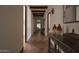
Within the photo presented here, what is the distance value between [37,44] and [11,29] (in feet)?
1.05

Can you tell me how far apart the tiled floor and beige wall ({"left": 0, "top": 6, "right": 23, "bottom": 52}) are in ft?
0.33

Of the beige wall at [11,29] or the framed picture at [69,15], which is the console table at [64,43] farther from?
the beige wall at [11,29]

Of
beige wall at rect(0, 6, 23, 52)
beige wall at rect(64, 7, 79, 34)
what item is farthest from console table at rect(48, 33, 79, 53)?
beige wall at rect(0, 6, 23, 52)

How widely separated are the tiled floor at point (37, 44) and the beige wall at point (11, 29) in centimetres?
10

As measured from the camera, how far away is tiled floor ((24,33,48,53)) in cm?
134

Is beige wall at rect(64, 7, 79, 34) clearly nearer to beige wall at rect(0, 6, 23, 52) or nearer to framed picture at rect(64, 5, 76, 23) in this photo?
framed picture at rect(64, 5, 76, 23)

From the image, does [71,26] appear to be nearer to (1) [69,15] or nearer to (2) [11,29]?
(1) [69,15]

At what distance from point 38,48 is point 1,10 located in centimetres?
52

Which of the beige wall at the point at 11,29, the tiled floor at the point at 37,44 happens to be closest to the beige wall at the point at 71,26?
the tiled floor at the point at 37,44

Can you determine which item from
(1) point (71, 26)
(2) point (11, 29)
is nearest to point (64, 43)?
(1) point (71, 26)

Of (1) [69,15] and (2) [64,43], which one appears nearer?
(2) [64,43]

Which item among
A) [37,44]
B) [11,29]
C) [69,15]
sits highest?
[69,15]

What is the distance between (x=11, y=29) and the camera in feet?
4.46
